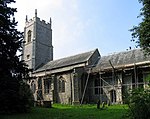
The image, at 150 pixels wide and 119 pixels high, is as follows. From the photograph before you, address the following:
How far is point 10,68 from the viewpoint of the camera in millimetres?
20812

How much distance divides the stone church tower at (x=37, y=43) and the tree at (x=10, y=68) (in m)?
29.9

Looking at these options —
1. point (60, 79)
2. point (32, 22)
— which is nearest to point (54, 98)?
point (60, 79)

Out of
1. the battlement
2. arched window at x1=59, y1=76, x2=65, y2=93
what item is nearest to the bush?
arched window at x1=59, y1=76, x2=65, y2=93

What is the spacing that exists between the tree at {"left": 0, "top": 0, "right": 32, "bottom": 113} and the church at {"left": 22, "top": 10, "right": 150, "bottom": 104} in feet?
36.9

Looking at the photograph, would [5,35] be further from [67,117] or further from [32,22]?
[32,22]

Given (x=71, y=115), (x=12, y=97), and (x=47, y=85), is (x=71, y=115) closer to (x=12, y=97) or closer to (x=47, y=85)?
(x=12, y=97)

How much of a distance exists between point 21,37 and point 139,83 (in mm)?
17221

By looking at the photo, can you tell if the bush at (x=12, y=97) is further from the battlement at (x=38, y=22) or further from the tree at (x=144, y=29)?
the battlement at (x=38, y=22)

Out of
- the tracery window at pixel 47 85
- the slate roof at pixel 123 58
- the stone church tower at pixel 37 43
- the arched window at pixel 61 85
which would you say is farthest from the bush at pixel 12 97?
the stone church tower at pixel 37 43

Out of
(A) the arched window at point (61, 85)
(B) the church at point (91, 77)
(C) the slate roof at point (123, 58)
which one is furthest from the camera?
(A) the arched window at point (61, 85)

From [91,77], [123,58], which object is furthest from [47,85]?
[123,58]

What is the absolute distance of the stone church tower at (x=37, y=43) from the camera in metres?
52.5

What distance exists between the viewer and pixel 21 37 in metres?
22.3

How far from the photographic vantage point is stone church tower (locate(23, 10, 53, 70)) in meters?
52.5
